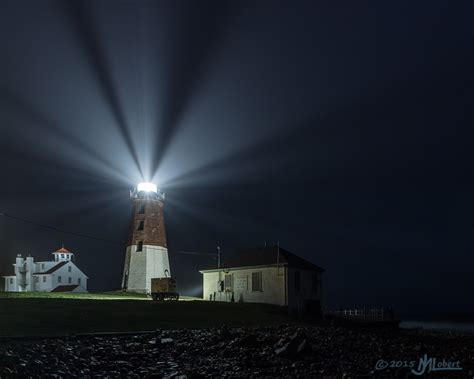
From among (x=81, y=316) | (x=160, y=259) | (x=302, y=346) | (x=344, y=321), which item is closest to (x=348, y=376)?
(x=302, y=346)

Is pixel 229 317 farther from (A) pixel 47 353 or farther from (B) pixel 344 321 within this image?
(A) pixel 47 353

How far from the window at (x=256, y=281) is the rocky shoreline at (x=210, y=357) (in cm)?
1906

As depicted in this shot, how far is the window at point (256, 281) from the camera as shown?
40.0 meters

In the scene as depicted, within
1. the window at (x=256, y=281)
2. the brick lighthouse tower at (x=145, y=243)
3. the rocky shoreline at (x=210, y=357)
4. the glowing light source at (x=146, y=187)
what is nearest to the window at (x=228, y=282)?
the window at (x=256, y=281)

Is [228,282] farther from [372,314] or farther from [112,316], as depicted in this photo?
[112,316]

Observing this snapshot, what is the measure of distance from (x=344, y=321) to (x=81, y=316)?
66.0 ft

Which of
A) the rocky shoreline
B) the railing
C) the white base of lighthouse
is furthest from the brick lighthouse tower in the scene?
the rocky shoreline

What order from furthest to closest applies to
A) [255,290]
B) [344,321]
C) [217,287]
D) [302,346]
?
[217,287] → [255,290] → [344,321] → [302,346]

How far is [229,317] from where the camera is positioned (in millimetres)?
29875

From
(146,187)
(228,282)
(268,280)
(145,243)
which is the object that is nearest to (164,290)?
(228,282)

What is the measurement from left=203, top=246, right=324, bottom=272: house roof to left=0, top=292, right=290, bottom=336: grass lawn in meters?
5.41

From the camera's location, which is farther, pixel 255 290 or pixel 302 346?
pixel 255 290

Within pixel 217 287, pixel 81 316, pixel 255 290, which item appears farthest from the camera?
pixel 217 287

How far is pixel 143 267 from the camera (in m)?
49.2
